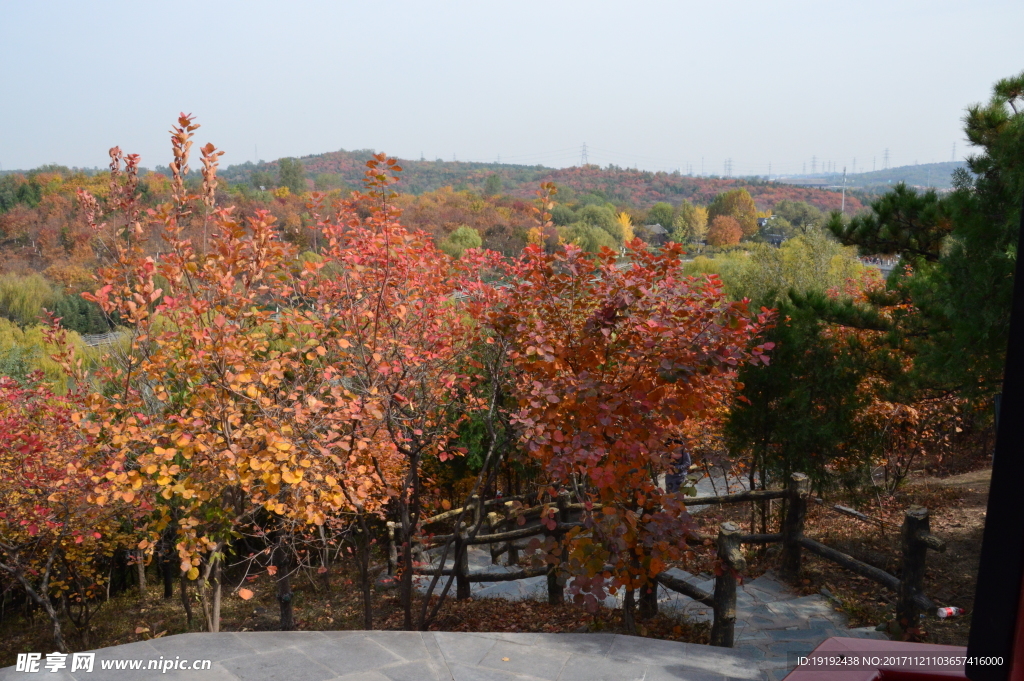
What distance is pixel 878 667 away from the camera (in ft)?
4.94

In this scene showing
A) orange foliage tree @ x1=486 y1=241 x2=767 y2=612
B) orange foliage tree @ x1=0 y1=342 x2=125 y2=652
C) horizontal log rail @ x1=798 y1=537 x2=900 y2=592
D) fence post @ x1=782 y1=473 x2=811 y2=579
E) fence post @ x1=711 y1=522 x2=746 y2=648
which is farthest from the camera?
fence post @ x1=782 y1=473 x2=811 y2=579

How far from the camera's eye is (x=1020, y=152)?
13.5 ft

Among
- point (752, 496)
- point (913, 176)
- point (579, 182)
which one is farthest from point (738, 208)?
point (752, 496)

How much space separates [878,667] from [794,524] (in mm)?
4503

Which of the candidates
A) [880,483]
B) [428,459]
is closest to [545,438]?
[428,459]

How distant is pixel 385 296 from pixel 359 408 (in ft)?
3.03

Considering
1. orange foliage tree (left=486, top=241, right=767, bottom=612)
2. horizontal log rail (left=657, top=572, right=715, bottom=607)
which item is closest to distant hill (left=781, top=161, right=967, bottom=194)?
orange foliage tree (left=486, top=241, right=767, bottom=612)

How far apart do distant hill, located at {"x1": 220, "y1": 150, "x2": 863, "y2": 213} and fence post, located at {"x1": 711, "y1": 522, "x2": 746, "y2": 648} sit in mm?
12979

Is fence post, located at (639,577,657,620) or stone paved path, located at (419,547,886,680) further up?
fence post, located at (639,577,657,620)

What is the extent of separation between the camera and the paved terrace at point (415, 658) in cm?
260

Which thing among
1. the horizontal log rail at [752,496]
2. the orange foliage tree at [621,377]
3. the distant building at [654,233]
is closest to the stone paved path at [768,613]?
the horizontal log rail at [752,496]

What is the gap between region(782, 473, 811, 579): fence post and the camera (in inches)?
220

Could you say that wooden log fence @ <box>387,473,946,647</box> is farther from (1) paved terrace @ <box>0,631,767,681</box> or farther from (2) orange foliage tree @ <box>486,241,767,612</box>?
(1) paved terrace @ <box>0,631,767,681</box>

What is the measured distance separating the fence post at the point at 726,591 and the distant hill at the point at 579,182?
511 inches
